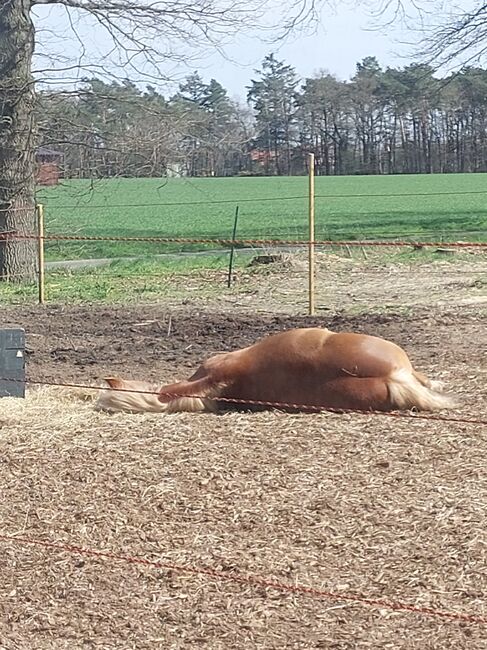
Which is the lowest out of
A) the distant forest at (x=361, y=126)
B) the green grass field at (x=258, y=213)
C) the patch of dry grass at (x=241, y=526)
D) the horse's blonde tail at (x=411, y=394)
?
the patch of dry grass at (x=241, y=526)

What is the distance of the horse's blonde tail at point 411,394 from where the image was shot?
6215 millimetres

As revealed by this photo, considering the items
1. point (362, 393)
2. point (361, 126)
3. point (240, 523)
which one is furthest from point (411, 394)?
point (361, 126)

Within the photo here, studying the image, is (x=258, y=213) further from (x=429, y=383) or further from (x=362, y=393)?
(x=362, y=393)

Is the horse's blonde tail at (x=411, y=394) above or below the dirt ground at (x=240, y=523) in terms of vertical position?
above

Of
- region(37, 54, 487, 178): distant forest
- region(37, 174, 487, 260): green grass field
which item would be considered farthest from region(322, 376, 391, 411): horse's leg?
region(37, 54, 487, 178): distant forest

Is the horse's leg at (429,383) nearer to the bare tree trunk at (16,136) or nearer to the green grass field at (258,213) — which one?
the bare tree trunk at (16,136)

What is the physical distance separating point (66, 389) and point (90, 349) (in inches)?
88.9

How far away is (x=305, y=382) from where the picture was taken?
6.34 meters

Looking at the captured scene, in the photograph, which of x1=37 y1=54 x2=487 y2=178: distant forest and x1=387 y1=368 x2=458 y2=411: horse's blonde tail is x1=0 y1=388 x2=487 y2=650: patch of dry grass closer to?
x1=387 y1=368 x2=458 y2=411: horse's blonde tail

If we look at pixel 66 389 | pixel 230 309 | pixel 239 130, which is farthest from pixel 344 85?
pixel 66 389

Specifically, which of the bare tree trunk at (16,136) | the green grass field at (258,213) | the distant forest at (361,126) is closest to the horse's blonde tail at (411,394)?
the bare tree trunk at (16,136)

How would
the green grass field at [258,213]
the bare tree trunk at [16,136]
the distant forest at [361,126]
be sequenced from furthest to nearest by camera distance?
the distant forest at [361,126] < the green grass field at [258,213] < the bare tree trunk at [16,136]

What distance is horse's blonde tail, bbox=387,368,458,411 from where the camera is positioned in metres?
6.21

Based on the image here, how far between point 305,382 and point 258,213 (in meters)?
32.3
